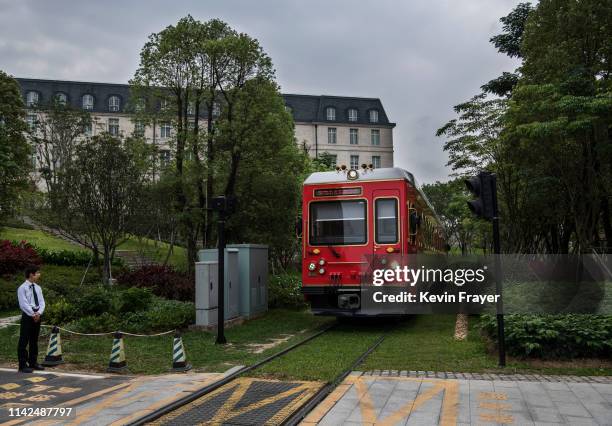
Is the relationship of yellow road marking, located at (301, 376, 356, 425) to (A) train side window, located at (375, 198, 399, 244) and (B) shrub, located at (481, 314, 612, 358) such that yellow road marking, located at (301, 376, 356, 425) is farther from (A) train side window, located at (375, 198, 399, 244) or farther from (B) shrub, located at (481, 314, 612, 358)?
(A) train side window, located at (375, 198, 399, 244)

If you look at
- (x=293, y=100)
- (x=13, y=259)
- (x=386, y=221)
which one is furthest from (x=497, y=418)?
(x=293, y=100)

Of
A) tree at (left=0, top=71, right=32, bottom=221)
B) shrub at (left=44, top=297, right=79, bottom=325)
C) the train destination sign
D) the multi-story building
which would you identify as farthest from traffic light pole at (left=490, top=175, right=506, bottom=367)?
the multi-story building

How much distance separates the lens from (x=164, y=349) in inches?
Result: 408

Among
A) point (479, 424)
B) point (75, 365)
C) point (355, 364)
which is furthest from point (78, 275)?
point (479, 424)

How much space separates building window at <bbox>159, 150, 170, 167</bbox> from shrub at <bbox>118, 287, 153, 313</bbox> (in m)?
7.33

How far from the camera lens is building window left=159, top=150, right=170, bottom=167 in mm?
20016

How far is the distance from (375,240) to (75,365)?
660cm

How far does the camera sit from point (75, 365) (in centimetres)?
912

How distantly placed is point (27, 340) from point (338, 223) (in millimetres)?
6901

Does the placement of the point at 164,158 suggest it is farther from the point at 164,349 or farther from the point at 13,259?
the point at 164,349

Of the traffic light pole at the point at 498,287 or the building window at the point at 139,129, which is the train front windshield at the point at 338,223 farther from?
the building window at the point at 139,129

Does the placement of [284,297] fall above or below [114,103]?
below

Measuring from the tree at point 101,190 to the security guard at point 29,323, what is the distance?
9.32 meters

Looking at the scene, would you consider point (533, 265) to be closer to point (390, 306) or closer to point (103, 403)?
point (390, 306)
